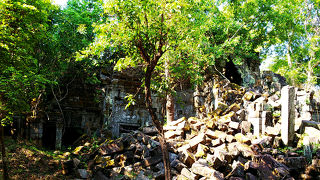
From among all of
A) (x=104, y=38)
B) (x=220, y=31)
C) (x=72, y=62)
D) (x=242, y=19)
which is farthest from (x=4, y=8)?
(x=242, y=19)

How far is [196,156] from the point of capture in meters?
6.97

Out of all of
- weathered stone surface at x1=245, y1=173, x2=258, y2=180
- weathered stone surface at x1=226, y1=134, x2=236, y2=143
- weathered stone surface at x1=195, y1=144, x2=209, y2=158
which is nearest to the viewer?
weathered stone surface at x1=245, y1=173, x2=258, y2=180

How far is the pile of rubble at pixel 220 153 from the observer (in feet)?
19.8

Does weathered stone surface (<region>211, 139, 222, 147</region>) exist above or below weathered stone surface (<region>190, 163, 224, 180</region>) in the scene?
above

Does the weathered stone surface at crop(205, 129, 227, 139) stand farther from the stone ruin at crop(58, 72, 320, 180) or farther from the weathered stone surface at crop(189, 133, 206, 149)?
the weathered stone surface at crop(189, 133, 206, 149)

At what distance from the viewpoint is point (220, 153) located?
6598mm

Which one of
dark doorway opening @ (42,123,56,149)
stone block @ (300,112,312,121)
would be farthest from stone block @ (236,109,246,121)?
dark doorway opening @ (42,123,56,149)

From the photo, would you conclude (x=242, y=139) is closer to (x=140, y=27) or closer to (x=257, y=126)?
(x=257, y=126)

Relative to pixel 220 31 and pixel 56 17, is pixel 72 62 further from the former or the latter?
pixel 220 31

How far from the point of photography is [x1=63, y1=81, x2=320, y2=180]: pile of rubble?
6047mm

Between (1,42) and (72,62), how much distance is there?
23.0ft

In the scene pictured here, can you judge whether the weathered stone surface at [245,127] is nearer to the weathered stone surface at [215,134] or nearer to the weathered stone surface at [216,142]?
the weathered stone surface at [215,134]

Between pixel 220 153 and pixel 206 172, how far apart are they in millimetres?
Result: 919

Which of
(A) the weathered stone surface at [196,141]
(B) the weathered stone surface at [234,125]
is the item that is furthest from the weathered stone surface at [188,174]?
(B) the weathered stone surface at [234,125]
